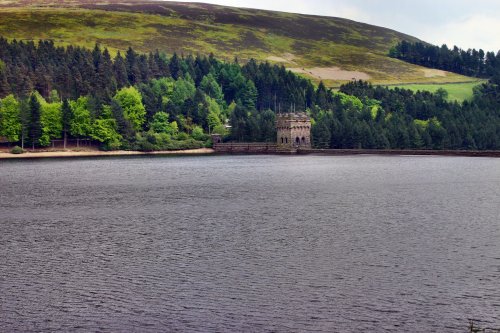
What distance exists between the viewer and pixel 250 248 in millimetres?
70688

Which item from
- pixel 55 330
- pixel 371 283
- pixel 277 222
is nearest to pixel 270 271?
pixel 371 283

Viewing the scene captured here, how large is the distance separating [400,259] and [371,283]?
9.82 metres

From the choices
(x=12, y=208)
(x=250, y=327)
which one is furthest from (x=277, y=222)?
(x=250, y=327)

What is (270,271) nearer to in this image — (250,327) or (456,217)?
(250,327)

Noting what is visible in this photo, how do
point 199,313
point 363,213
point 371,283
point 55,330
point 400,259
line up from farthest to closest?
point 363,213, point 400,259, point 371,283, point 199,313, point 55,330

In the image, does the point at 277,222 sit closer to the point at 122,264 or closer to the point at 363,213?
the point at 363,213

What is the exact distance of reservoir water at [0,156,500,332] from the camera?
4791cm

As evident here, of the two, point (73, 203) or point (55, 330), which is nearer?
point (55, 330)

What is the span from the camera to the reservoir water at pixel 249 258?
1886 inches

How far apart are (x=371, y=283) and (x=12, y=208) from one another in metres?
61.7

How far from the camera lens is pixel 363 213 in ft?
318

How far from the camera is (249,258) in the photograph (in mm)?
65750

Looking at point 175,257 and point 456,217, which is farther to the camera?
point 456,217

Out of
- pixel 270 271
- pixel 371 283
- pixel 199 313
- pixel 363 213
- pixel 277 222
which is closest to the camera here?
pixel 199 313
